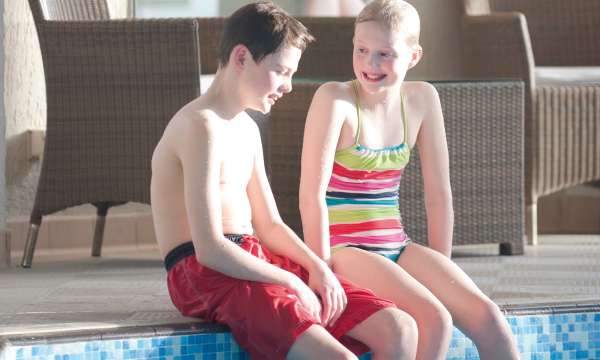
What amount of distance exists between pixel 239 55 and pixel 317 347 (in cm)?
58

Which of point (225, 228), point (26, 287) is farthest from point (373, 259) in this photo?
point (26, 287)

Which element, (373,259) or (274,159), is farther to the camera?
(274,159)

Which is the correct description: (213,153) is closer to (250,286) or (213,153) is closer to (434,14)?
(250,286)

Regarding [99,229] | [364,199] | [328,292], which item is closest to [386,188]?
[364,199]

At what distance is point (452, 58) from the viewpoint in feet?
18.1

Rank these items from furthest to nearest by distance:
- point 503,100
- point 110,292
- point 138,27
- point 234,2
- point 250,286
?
point 234,2 < point 503,100 < point 138,27 < point 110,292 < point 250,286

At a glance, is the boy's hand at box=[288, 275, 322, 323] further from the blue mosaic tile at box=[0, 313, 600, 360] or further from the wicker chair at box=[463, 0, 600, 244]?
the wicker chair at box=[463, 0, 600, 244]

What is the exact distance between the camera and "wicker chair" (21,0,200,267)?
11.7 feet

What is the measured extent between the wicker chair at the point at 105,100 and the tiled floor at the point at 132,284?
24 centimetres

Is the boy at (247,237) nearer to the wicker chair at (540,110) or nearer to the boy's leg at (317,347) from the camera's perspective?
the boy's leg at (317,347)

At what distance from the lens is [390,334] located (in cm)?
220

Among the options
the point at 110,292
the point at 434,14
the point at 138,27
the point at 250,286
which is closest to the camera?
the point at 250,286

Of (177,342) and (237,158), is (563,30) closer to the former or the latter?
(237,158)

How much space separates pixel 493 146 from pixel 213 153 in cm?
175
